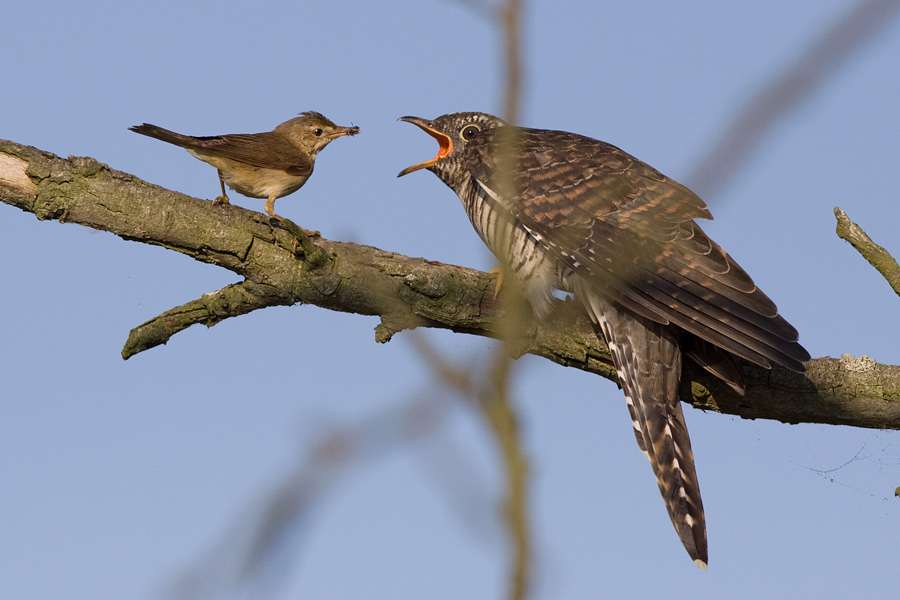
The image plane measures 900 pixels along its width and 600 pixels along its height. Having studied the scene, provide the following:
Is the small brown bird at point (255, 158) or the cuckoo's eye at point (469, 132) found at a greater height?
the cuckoo's eye at point (469, 132)

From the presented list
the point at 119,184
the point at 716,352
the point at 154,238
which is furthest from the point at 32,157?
the point at 716,352

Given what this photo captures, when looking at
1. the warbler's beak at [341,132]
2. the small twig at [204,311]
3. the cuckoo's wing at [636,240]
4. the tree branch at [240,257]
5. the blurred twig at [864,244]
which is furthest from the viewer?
the warbler's beak at [341,132]

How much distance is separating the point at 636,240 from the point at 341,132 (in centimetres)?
305

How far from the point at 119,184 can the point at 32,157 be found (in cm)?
41

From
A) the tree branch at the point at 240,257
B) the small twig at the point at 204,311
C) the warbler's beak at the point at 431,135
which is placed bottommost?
the small twig at the point at 204,311

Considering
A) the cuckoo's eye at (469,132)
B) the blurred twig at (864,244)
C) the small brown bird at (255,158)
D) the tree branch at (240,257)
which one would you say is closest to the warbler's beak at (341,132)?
the small brown bird at (255,158)

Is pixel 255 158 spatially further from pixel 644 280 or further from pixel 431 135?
pixel 644 280

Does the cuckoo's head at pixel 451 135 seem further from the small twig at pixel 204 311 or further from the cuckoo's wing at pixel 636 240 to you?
the small twig at pixel 204 311

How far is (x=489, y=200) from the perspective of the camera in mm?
5203

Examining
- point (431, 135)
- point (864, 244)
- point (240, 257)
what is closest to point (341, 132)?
point (431, 135)

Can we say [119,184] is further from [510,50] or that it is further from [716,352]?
[510,50]

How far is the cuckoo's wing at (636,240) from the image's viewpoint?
411 cm

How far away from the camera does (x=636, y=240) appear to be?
14.9 feet

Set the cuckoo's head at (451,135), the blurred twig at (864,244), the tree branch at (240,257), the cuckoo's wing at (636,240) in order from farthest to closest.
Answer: the cuckoo's head at (451,135) < the blurred twig at (864,244) < the cuckoo's wing at (636,240) < the tree branch at (240,257)
